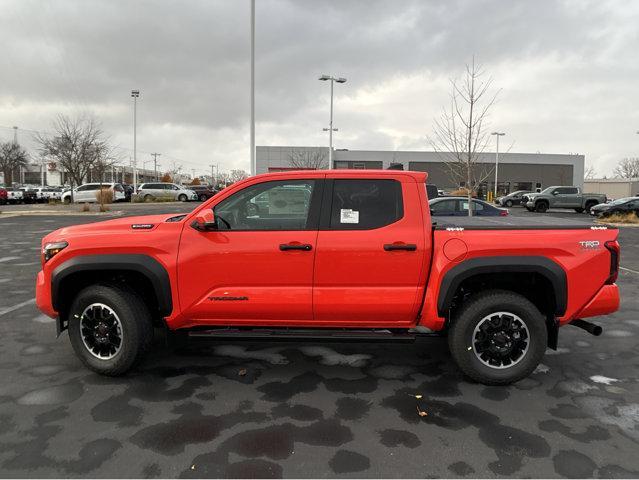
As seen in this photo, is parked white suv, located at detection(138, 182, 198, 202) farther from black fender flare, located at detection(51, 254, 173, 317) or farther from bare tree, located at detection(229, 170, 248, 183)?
bare tree, located at detection(229, 170, 248, 183)

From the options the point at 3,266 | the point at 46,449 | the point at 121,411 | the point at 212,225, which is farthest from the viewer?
the point at 3,266

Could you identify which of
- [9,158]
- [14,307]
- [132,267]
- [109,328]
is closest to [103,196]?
[14,307]

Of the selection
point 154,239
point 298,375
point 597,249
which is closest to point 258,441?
point 298,375

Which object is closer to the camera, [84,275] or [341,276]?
[341,276]

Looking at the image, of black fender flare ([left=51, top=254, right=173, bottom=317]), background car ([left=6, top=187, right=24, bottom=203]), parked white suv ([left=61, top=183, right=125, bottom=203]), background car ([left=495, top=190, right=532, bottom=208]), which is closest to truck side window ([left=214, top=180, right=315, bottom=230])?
black fender flare ([left=51, top=254, right=173, bottom=317])

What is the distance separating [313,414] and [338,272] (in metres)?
1.12

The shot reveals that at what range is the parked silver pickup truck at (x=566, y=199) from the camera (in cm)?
3091

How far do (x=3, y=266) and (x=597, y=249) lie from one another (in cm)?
1071

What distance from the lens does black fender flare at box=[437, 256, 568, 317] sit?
3842 mm

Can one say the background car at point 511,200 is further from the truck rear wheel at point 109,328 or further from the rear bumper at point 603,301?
the truck rear wheel at point 109,328

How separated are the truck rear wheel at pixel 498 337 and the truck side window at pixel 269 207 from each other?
5.25 feet

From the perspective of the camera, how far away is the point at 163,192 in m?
42.9

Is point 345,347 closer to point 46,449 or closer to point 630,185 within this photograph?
point 46,449

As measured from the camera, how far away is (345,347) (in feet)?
16.8
